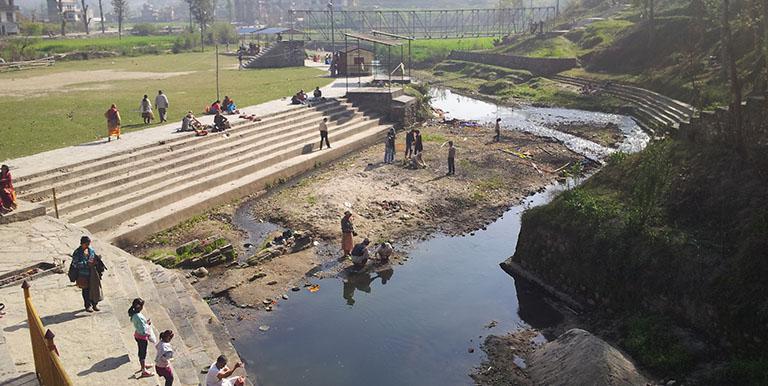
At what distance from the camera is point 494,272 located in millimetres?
18172

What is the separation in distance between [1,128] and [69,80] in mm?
22220

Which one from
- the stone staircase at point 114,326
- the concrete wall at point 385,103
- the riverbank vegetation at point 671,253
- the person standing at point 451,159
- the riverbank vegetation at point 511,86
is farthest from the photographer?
the riverbank vegetation at point 511,86

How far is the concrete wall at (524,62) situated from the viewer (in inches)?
2202

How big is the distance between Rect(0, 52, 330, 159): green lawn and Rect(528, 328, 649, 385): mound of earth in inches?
754

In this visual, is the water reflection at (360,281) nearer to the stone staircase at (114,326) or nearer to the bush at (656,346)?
the stone staircase at (114,326)

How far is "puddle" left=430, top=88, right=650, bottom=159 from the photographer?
32.5m

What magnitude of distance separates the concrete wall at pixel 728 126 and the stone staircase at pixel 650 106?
33.1 feet

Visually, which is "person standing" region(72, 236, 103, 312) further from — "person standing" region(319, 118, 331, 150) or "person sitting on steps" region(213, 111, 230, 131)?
"person standing" region(319, 118, 331, 150)

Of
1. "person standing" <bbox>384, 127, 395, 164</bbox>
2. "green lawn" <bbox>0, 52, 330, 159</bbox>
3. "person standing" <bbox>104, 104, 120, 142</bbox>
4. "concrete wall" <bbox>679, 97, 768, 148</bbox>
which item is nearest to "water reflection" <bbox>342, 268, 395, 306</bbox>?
"concrete wall" <bbox>679, 97, 768, 148</bbox>

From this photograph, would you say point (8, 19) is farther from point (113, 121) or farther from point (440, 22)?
point (113, 121)

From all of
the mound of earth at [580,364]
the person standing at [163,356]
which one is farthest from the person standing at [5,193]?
the mound of earth at [580,364]

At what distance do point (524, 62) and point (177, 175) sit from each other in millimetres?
45236

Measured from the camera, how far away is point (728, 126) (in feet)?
56.9

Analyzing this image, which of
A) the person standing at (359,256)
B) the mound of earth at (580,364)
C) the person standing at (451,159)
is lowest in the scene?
the mound of earth at (580,364)
